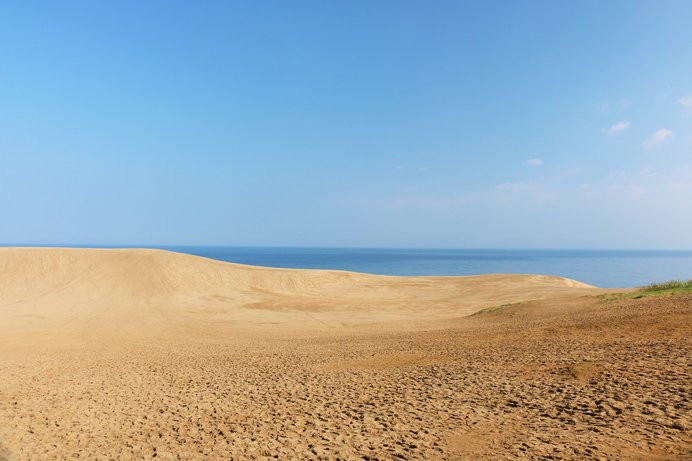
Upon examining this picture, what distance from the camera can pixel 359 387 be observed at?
39.1ft

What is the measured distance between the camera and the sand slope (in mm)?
30252

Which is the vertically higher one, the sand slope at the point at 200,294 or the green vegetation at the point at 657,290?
the green vegetation at the point at 657,290

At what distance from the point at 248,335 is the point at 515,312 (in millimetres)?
16066

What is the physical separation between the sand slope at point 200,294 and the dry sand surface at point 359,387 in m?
1.61

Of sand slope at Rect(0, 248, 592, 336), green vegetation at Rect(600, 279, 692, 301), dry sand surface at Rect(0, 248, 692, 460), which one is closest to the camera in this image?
dry sand surface at Rect(0, 248, 692, 460)

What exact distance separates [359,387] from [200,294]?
32428 millimetres

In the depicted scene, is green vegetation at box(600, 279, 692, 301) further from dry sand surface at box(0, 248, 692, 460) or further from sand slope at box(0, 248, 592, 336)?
sand slope at box(0, 248, 592, 336)

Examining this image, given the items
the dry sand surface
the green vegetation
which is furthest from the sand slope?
the green vegetation

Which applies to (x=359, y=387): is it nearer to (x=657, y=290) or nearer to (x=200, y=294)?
(x=657, y=290)

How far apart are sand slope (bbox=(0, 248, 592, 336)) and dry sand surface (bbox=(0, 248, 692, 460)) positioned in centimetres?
161

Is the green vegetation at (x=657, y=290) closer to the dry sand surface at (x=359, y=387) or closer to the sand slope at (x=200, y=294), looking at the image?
the dry sand surface at (x=359, y=387)

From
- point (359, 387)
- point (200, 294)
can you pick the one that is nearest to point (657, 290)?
point (359, 387)

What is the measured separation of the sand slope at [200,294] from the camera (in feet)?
99.3

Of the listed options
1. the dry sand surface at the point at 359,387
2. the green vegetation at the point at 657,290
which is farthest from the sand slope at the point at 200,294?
the green vegetation at the point at 657,290
